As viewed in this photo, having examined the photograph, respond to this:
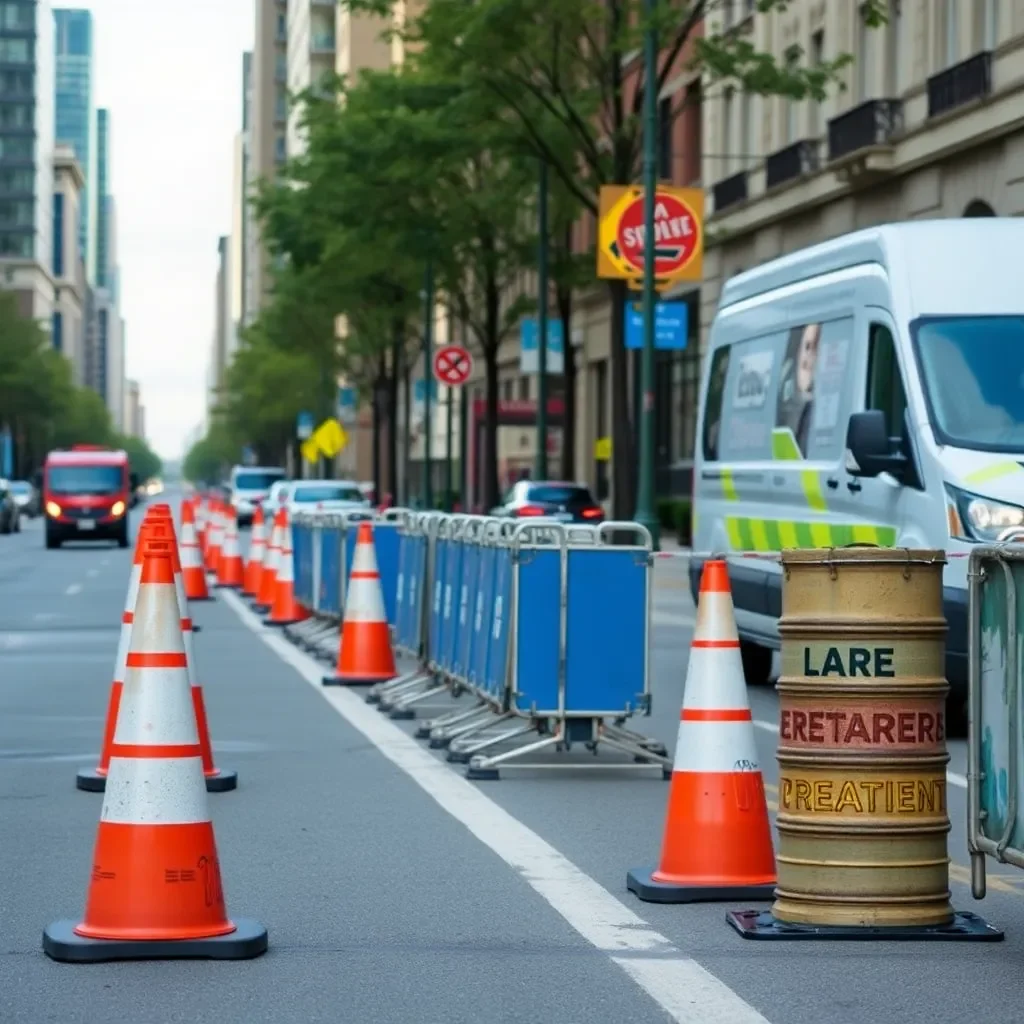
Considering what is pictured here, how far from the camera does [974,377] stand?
46.3ft

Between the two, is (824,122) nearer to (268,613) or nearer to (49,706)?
(268,613)

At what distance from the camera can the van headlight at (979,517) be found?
13.2 m

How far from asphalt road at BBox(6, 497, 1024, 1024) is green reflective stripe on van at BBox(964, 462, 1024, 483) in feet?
5.14

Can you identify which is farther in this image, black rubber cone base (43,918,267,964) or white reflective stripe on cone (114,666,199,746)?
white reflective stripe on cone (114,666,199,746)

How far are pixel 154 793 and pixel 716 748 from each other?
198 cm

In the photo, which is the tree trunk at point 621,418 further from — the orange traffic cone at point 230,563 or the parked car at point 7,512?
the parked car at point 7,512

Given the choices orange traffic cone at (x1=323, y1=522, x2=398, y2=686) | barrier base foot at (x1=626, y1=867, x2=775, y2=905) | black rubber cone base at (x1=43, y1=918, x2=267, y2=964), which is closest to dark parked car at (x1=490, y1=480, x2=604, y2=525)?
orange traffic cone at (x1=323, y1=522, x2=398, y2=686)

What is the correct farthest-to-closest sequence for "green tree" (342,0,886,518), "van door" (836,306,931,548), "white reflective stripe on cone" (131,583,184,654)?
"green tree" (342,0,886,518) → "van door" (836,306,931,548) → "white reflective stripe on cone" (131,583,184,654)

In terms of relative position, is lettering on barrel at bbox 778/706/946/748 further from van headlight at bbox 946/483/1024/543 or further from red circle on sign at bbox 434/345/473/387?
red circle on sign at bbox 434/345/473/387

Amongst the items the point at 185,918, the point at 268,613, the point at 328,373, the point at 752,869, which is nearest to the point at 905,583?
the point at 752,869

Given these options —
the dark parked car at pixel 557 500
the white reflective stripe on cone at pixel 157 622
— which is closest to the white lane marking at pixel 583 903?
the white reflective stripe on cone at pixel 157 622

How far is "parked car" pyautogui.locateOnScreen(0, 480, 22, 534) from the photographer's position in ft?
208

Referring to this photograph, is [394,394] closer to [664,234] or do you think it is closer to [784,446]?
[664,234]

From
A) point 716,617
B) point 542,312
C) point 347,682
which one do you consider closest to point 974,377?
point 347,682
